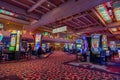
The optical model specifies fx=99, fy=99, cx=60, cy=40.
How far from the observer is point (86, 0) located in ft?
17.9

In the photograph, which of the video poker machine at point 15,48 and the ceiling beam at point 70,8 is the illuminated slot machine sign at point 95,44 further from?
the video poker machine at point 15,48

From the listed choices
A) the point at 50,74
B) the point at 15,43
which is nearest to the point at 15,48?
the point at 15,43

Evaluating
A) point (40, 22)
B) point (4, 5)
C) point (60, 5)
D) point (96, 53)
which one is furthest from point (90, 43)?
point (4, 5)

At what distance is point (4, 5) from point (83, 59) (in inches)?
270

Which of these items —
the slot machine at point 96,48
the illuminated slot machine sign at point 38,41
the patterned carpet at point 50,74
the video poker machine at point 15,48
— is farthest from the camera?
the illuminated slot machine sign at point 38,41

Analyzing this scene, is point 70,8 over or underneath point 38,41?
over

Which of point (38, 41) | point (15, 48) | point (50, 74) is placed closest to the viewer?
point (50, 74)

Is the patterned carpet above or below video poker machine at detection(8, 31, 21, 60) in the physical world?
below

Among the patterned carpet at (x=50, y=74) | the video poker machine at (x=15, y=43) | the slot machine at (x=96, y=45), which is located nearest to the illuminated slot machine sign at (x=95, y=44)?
the slot machine at (x=96, y=45)

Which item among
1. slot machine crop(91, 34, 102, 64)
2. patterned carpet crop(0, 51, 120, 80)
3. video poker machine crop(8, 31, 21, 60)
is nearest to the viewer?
patterned carpet crop(0, 51, 120, 80)

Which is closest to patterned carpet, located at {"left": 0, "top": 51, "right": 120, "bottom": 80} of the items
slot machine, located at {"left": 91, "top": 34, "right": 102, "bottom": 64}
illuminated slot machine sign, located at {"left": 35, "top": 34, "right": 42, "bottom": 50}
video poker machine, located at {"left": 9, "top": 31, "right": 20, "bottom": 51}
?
slot machine, located at {"left": 91, "top": 34, "right": 102, "bottom": 64}

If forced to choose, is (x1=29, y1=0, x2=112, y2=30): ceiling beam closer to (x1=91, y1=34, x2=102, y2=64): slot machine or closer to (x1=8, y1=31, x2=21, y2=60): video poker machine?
(x1=91, y1=34, x2=102, y2=64): slot machine

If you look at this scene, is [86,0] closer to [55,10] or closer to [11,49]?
[55,10]

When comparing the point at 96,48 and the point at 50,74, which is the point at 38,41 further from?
the point at 50,74
